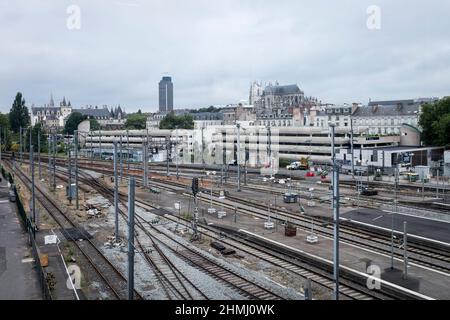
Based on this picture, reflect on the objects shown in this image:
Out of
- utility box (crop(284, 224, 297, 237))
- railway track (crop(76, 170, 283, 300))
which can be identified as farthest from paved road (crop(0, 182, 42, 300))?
utility box (crop(284, 224, 297, 237))

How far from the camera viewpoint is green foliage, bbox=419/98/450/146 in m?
52.7

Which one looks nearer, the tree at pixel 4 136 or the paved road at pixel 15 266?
the paved road at pixel 15 266

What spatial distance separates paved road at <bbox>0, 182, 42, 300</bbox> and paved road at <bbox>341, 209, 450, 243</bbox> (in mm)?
15497

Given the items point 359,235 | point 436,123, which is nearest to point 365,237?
point 359,235

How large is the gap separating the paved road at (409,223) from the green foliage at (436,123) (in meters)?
31.2

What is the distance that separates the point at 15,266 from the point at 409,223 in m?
17.5

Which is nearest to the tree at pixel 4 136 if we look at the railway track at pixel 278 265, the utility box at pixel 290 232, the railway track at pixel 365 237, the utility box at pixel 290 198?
the railway track at pixel 365 237

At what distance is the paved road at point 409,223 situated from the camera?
2072 centimetres

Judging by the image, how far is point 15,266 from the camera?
16.4 meters

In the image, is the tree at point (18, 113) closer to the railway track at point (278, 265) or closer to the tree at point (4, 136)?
the tree at point (4, 136)

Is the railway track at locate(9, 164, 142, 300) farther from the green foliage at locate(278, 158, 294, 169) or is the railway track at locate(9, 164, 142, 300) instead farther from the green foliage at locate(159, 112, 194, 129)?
the green foliage at locate(159, 112, 194, 129)

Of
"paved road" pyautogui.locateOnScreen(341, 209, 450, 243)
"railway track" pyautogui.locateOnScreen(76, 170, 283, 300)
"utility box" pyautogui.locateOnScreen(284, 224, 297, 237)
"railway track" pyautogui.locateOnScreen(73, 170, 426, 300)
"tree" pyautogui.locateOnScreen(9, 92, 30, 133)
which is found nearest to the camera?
"railway track" pyautogui.locateOnScreen(73, 170, 426, 300)

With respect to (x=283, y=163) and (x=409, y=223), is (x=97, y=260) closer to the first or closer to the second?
(x=409, y=223)

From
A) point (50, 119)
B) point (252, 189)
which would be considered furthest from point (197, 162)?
point (50, 119)
